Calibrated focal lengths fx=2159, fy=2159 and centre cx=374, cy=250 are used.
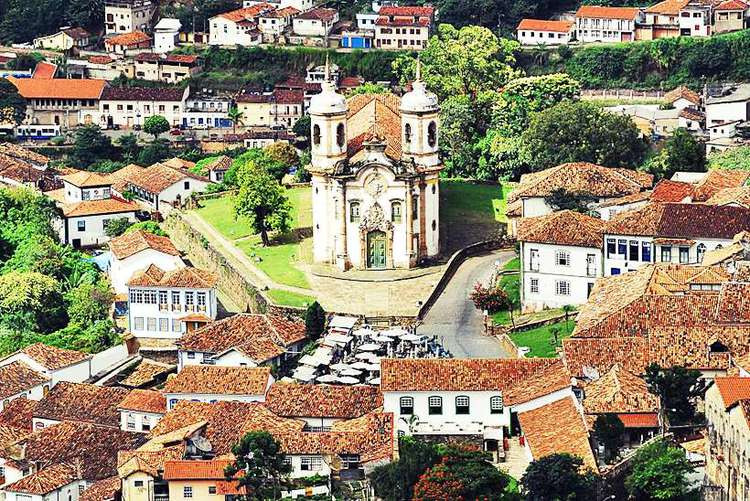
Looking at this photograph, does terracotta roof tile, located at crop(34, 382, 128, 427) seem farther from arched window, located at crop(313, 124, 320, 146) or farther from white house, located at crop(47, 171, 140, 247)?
white house, located at crop(47, 171, 140, 247)

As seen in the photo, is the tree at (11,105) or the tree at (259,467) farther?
the tree at (11,105)

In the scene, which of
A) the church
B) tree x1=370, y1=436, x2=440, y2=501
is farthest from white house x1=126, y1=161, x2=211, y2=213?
tree x1=370, y1=436, x2=440, y2=501

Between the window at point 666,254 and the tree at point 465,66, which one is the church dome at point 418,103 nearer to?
the window at point 666,254

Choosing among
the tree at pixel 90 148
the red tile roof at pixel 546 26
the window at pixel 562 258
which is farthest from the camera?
the red tile roof at pixel 546 26

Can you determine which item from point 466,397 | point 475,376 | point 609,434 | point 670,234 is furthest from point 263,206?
point 609,434

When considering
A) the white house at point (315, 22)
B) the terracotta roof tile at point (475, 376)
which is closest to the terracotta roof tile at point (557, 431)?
the terracotta roof tile at point (475, 376)

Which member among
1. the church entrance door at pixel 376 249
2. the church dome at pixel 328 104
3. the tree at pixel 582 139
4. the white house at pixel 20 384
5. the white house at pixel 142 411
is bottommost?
the white house at pixel 20 384
